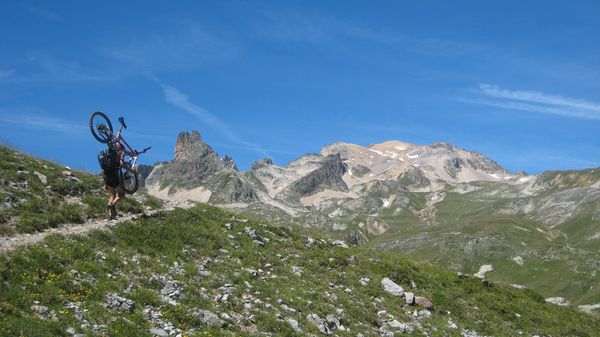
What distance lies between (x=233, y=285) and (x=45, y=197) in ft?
42.4

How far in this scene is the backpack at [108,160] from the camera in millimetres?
29953

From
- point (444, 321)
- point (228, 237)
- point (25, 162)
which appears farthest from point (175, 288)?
point (25, 162)

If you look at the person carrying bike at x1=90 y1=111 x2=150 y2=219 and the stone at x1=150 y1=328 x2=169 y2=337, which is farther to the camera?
the person carrying bike at x1=90 y1=111 x2=150 y2=219

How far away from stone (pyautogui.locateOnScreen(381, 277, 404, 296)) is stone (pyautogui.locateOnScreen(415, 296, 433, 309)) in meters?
0.94

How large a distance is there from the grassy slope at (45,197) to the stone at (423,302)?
709 inches

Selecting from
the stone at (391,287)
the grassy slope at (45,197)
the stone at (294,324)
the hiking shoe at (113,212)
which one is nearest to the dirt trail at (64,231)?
the hiking shoe at (113,212)

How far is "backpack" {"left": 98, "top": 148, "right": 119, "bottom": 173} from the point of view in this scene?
30.0 m

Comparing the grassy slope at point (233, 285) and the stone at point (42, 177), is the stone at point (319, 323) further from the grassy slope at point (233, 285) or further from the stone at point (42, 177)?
the stone at point (42, 177)

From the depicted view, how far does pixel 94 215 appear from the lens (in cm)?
3048

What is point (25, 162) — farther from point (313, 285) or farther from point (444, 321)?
point (444, 321)

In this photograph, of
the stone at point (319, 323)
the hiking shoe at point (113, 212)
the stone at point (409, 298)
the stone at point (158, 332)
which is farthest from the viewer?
the hiking shoe at point (113, 212)

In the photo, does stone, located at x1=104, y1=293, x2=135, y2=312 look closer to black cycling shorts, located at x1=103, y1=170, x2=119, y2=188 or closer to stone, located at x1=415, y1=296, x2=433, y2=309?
black cycling shorts, located at x1=103, y1=170, x2=119, y2=188

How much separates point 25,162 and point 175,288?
57.0 ft

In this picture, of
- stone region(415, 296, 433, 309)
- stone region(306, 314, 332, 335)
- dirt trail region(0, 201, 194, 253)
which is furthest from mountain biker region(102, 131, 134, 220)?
stone region(415, 296, 433, 309)
